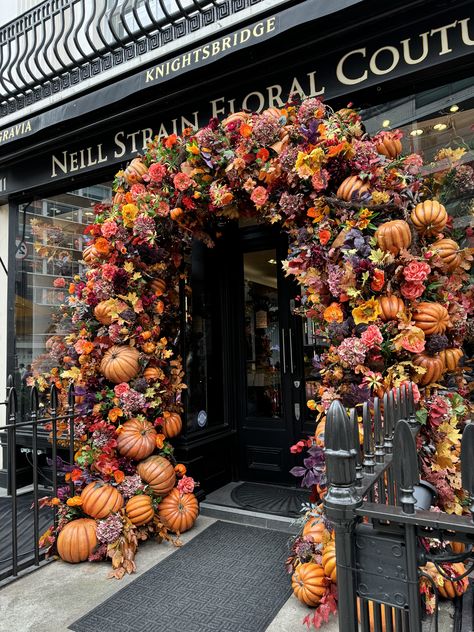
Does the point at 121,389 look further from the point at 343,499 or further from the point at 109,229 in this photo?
the point at 343,499

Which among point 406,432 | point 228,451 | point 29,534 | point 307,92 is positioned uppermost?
point 307,92

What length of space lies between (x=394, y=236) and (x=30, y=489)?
5.28 meters

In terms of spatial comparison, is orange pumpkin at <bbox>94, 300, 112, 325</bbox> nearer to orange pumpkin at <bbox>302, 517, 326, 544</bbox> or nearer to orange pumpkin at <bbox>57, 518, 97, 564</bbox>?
orange pumpkin at <bbox>57, 518, 97, 564</bbox>

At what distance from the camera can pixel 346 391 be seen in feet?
9.22

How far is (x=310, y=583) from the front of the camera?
2.62m

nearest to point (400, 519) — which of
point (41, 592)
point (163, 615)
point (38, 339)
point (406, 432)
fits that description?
point (406, 432)

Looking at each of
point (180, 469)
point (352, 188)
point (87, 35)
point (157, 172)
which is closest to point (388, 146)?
point (352, 188)

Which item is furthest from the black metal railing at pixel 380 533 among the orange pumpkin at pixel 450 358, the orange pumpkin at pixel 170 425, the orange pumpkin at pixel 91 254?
the orange pumpkin at pixel 91 254

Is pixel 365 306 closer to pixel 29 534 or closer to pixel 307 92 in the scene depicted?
pixel 307 92

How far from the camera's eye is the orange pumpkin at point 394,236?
2.69 meters

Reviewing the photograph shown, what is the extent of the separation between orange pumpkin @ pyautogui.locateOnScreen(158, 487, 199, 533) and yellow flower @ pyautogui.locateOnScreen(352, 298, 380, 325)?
7.54 feet

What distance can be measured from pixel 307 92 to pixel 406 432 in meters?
3.58

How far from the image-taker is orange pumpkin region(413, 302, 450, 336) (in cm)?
268

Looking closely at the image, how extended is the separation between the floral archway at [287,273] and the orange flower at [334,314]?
13 millimetres
